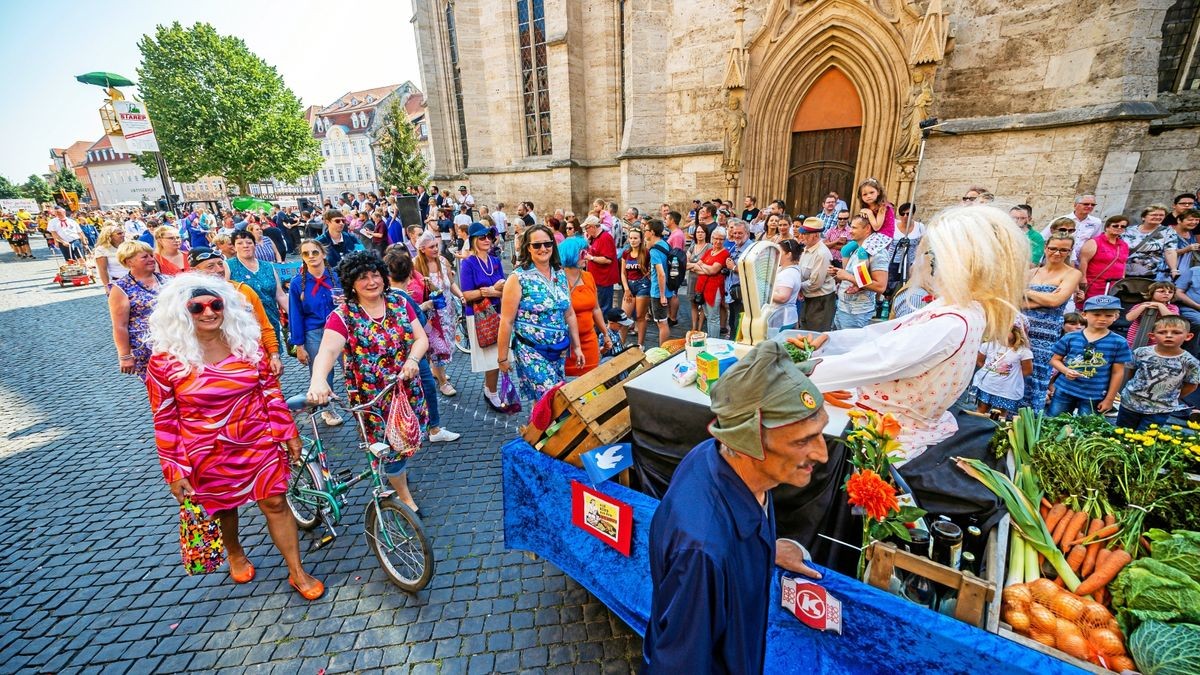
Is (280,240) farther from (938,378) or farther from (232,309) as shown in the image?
(938,378)

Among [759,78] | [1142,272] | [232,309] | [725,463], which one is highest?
[759,78]

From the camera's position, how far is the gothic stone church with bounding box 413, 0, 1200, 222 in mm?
8016

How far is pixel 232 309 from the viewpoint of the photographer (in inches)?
109

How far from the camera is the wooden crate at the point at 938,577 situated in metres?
1.54

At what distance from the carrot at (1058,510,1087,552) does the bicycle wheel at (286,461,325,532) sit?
433 cm

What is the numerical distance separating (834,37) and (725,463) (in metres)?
12.8

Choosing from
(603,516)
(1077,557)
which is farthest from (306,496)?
(1077,557)

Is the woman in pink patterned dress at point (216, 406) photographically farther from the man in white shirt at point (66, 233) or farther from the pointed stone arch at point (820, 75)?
the man in white shirt at point (66, 233)

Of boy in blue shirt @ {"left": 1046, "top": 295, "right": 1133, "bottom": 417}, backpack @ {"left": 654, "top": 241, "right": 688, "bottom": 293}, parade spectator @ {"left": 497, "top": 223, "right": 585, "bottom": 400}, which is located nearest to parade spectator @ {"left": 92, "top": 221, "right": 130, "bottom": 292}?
parade spectator @ {"left": 497, "top": 223, "right": 585, "bottom": 400}

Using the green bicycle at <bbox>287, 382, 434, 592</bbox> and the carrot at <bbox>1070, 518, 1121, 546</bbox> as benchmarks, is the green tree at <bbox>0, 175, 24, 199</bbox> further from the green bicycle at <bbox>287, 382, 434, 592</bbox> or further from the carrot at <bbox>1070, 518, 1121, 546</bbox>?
the carrot at <bbox>1070, 518, 1121, 546</bbox>

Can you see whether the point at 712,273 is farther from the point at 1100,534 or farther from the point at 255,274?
the point at 255,274

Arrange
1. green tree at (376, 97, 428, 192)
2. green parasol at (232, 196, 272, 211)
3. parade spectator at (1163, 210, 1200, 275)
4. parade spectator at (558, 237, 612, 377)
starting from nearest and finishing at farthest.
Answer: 1. parade spectator at (558, 237, 612, 377)
2. parade spectator at (1163, 210, 1200, 275)
3. green parasol at (232, 196, 272, 211)
4. green tree at (376, 97, 428, 192)

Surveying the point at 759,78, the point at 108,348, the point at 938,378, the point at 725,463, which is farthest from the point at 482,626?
the point at 759,78

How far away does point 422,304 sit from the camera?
5184 millimetres
